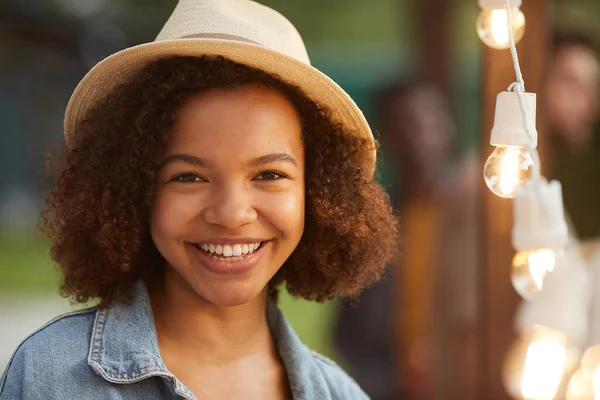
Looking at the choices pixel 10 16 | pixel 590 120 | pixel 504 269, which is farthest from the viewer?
pixel 10 16

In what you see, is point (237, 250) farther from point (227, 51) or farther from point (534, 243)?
point (534, 243)

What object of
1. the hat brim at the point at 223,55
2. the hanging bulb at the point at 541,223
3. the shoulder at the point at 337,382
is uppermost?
the hat brim at the point at 223,55

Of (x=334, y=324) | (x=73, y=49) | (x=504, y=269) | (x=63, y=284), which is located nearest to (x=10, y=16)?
(x=73, y=49)

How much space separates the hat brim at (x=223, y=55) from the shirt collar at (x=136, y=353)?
0.40 metres

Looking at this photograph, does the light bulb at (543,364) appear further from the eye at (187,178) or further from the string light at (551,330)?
the eye at (187,178)

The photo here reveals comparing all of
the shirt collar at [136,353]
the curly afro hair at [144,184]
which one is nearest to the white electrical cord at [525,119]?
the curly afro hair at [144,184]

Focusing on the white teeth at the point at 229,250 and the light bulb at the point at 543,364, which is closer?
the light bulb at the point at 543,364

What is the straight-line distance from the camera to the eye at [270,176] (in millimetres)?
1824

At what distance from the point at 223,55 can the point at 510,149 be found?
0.59 meters

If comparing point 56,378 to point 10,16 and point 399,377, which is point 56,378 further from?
point 10,16

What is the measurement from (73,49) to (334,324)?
24.7 feet

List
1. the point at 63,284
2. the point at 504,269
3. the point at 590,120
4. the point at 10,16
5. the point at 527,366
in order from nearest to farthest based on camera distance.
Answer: the point at 527,366 < the point at 63,284 < the point at 504,269 < the point at 590,120 < the point at 10,16

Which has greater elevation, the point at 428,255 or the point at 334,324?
the point at 428,255

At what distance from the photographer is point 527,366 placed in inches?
67.6
